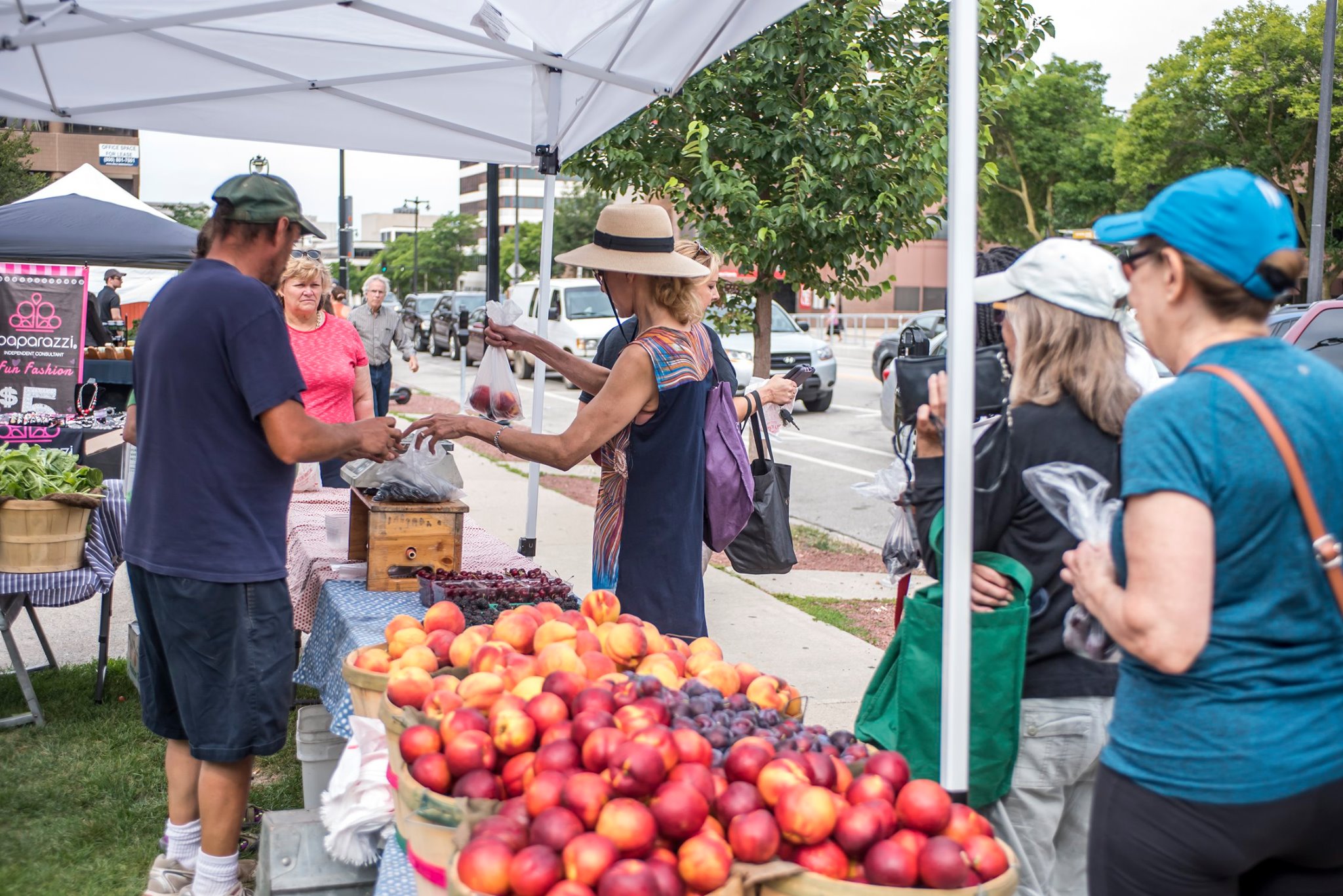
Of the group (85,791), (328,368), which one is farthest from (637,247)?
(85,791)

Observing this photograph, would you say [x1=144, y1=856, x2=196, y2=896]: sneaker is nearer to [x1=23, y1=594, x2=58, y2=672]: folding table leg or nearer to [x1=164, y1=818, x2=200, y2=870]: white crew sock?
[x1=164, y1=818, x2=200, y2=870]: white crew sock

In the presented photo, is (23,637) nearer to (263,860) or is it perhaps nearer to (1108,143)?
(263,860)

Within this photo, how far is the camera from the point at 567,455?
10.7 feet

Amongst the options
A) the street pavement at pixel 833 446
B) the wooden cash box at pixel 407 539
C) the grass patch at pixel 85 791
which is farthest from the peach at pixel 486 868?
the street pavement at pixel 833 446

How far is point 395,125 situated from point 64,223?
742 centimetres

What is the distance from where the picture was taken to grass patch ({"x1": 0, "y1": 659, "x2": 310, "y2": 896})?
385 cm

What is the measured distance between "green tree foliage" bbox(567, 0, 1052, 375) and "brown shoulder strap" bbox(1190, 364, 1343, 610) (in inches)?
209

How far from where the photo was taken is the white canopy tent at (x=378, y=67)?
4305mm

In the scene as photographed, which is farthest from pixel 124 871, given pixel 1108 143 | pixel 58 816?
pixel 1108 143

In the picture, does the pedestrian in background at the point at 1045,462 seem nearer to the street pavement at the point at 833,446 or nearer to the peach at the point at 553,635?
the peach at the point at 553,635

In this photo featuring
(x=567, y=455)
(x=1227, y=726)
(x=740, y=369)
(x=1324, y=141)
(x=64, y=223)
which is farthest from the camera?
(x=1324, y=141)

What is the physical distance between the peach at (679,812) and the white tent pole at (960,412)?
21.9 inches

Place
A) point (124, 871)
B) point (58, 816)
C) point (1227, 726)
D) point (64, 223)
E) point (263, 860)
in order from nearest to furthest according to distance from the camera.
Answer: point (1227, 726), point (263, 860), point (124, 871), point (58, 816), point (64, 223)

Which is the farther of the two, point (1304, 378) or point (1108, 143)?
point (1108, 143)
